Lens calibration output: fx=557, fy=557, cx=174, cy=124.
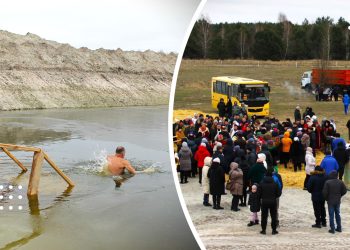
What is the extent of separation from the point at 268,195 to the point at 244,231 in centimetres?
53

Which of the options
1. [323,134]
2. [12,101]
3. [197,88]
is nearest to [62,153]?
[323,134]

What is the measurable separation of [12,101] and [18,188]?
66.7 feet

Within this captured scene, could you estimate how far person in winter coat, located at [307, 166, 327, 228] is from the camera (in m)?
4.03

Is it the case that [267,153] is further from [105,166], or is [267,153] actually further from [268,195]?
[105,166]

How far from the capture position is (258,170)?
4.61 metres

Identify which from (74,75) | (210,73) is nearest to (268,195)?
(210,73)

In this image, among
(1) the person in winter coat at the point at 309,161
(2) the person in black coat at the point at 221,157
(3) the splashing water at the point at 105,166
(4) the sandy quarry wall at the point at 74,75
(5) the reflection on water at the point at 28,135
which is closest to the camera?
(2) the person in black coat at the point at 221,157

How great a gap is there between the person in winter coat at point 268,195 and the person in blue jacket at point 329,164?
0.54 meters

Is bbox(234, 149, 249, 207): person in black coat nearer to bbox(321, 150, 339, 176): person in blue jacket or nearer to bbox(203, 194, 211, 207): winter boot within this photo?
bbox(203, 194, 211, 207): winter boot

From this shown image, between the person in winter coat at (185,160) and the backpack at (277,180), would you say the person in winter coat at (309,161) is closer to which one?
the backpack at (277,180)

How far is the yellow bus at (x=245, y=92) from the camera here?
330cm

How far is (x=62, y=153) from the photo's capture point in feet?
40.3

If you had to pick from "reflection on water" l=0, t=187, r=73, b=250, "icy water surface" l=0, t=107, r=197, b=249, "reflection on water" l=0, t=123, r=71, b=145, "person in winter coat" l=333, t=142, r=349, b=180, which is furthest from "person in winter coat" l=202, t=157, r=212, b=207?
"reflection on water" l=0, t=123, r=71, b=145

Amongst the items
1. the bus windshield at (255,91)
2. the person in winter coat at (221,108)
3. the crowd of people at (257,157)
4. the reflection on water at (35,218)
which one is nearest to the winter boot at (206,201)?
the crowd of people at (257,157)
